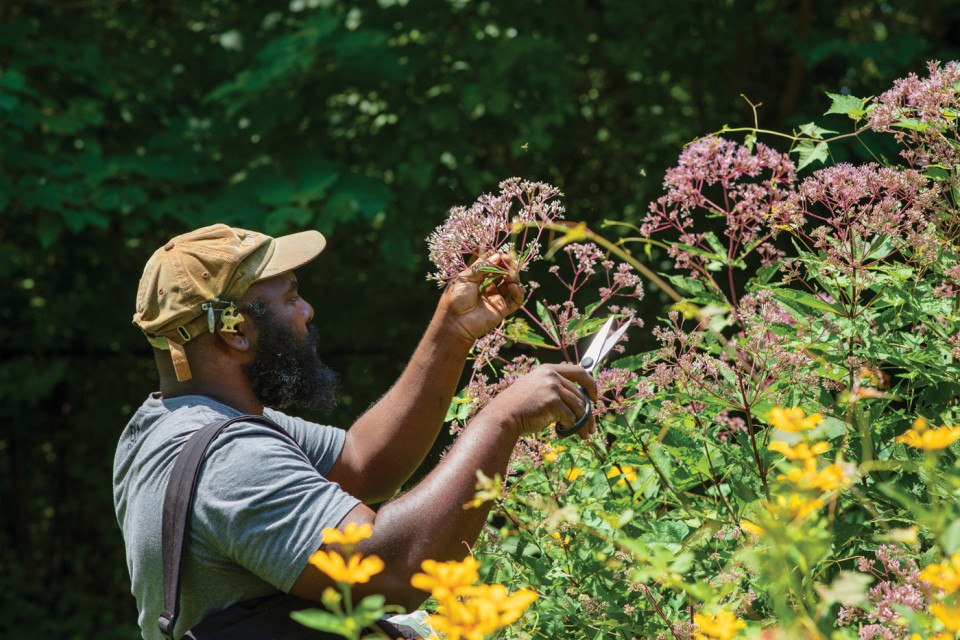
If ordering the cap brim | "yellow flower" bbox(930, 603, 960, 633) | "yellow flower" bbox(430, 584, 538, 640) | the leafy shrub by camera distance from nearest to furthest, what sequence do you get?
"yellow flower" bbox(930, 603, 960, 633), "yellow flower" bbox(430, 584, 538, 640), the leafy shrub, the cap brim

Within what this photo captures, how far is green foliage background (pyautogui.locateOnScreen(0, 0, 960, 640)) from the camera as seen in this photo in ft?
16.9

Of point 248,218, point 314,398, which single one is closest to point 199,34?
point 248,218

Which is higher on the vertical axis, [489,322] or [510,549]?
[489,322]

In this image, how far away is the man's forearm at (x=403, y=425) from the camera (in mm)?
2434

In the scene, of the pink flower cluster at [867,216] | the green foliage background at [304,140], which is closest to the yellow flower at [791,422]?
the pink flower cluster at [867,216]

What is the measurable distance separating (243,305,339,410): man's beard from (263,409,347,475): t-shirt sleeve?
208 mm

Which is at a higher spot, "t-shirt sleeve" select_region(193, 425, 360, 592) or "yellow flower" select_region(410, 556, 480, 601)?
"yellow flower" select_region(410, 556, 480, 601)

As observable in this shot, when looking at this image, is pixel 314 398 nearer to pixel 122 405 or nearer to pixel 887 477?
pixel 887 477

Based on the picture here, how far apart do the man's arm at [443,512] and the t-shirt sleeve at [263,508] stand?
0.04 metres

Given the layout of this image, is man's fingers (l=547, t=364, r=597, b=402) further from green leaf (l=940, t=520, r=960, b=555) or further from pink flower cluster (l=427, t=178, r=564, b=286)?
green leaf (l=940, t=520, r=960, b=555)

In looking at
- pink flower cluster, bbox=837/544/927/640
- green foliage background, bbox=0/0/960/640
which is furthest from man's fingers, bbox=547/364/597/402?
green foliage background, bbox=0/0/960/640

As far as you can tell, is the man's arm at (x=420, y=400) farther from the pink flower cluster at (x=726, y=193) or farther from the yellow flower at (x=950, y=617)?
the yellow flower at (x=950, y=617)

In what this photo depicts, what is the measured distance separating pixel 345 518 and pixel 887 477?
91 centimetres

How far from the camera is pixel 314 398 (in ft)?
7.82
